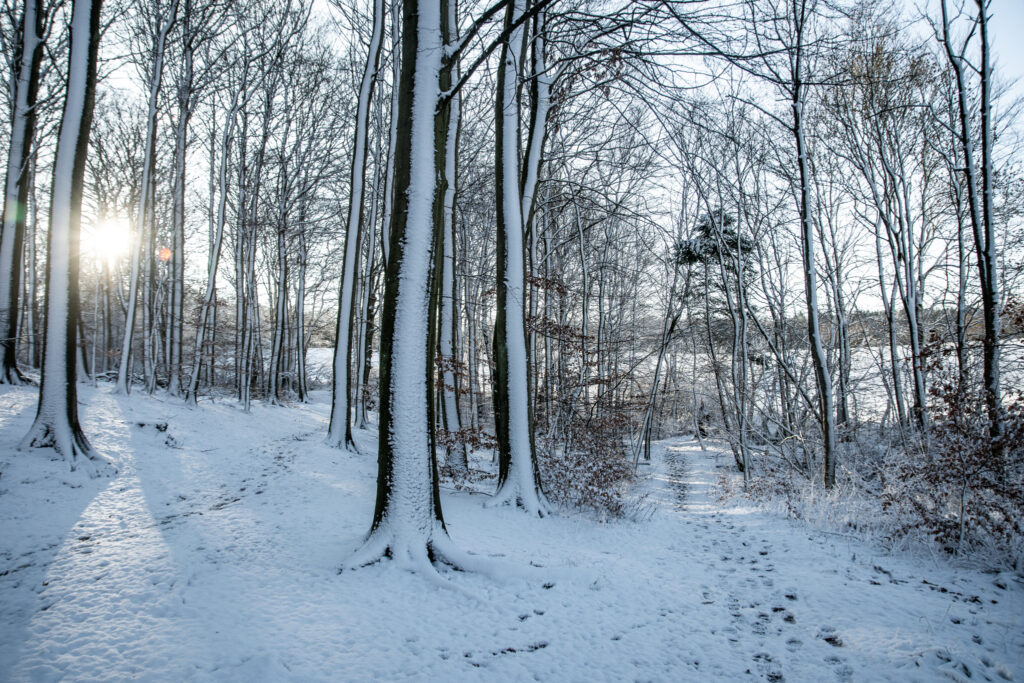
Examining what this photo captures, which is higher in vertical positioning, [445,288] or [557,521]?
[445,288]

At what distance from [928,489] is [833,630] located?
3177mm

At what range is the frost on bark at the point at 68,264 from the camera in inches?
215

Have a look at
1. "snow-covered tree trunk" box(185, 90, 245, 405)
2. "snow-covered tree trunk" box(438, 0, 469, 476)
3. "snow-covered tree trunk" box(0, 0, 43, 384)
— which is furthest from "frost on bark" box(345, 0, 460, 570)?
"snow-covered tree trunk" box(185, 90, 245, 405)

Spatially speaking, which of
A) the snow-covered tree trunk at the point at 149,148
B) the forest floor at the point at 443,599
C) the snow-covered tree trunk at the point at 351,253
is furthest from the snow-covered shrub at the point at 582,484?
the snow-covered tree trunk at the point at 149,148

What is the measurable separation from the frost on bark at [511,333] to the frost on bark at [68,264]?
5.04 m

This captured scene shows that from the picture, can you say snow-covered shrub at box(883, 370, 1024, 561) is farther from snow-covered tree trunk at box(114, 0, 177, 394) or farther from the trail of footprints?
snow-covered tree trunk at box(114, 0, 177, 394)

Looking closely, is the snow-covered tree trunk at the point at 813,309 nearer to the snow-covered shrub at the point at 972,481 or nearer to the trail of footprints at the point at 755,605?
the snow-covered shrub at the point at 972,481

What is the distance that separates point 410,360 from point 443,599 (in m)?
1.76

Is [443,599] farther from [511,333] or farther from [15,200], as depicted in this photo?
[15,200]

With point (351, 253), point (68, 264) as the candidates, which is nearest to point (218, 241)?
point (351, 253)

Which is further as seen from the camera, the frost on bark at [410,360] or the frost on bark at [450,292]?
the frost on bark at [450,292]

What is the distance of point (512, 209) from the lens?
5914 millimetres

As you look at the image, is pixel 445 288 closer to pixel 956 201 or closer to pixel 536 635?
pixel 536 635

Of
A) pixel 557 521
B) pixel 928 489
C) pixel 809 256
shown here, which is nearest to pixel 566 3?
pixel 809 256
